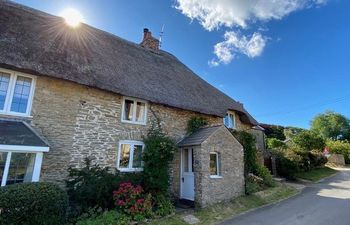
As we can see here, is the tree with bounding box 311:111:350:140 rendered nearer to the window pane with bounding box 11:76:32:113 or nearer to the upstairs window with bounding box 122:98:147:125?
the upstairs window with bounding box 122:98:147:125

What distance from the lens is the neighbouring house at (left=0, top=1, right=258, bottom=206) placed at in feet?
28.8

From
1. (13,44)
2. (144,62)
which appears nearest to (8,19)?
(13,44)

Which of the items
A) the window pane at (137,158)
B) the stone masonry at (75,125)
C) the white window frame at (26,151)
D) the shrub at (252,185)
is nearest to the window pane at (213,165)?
the stone masonry at (75,125)

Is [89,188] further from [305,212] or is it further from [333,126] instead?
[333,126]

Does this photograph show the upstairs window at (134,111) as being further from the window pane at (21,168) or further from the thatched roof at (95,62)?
the window pane at (21,168)

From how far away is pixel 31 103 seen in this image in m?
9.26

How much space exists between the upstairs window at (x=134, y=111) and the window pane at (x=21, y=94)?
4228 millimetres

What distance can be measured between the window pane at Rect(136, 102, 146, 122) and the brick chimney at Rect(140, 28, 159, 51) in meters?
7.85

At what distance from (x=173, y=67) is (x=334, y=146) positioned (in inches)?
1192

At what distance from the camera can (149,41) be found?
1870 cm

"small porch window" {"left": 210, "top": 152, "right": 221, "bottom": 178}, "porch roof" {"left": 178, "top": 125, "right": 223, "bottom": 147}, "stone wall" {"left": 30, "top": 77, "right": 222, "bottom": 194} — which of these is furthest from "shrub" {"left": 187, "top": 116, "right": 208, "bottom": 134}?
"stone wall" {"left": 30, "top": 77, "right": 222, "bottom": 194}

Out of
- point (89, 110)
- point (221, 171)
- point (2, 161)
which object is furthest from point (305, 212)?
point (2, 161)

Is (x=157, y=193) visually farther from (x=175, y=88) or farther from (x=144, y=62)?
(x=144, y=62)

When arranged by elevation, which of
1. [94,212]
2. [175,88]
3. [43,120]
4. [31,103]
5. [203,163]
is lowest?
[94,212]
